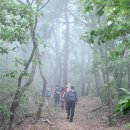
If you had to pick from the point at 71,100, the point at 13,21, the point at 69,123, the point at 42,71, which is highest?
the point at 13,21

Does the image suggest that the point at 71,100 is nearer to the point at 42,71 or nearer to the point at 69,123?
the point at 69,123

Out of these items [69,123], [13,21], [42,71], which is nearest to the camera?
[13,21]

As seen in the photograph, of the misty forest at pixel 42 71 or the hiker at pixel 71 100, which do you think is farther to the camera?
the hiker at pixel 71 100

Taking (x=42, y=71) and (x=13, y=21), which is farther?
(x=42, y=71)

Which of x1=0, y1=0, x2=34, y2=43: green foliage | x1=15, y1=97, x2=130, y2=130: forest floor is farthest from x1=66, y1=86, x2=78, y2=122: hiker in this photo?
x1=0, y1=0, x2=34, y2=43: green foliage

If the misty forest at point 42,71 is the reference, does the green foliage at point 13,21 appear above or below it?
above

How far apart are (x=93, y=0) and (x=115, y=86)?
33.2 feet

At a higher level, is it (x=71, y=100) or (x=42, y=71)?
(x=42, y=71)

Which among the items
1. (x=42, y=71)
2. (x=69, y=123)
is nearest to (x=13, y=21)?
(x=42, y=71)

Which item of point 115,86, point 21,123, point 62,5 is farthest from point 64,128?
point 62,5

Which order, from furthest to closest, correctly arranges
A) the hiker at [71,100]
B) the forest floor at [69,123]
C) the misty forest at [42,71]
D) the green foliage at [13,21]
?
1. the hiker at [71,100]
2. the forest floor at [69,123]
3. the green foliage at [13,21]
4. the misty forest at [42,71]

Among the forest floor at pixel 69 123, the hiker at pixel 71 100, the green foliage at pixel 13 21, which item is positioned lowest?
the forest floor at pixel 69 123

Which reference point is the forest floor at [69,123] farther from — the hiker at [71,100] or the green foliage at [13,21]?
the green foliage at [13,21]

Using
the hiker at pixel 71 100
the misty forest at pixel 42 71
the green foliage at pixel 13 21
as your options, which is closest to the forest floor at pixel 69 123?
the misty forest at pixel 42 71
